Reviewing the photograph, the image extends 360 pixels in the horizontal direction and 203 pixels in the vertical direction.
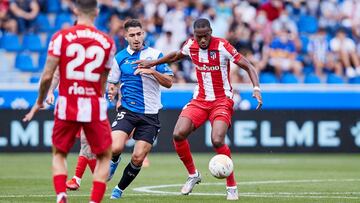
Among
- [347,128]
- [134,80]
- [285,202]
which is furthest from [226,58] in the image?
[347,128]

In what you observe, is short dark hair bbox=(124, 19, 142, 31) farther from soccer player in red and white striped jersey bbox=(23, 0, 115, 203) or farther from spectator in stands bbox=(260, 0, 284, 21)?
spectator in stands bbox=(260, 0, 284, 21)

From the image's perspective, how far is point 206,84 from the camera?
12992 millimetres

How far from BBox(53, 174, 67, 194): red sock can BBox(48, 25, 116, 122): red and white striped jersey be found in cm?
60

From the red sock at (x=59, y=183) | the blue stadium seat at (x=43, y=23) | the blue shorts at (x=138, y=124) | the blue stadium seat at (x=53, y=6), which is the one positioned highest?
the blue stadium seat at (x=53, y=6)

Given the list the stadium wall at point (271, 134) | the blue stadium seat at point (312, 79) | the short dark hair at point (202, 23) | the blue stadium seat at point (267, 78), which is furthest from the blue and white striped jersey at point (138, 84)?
the blue stadium seat at point (312, 79)

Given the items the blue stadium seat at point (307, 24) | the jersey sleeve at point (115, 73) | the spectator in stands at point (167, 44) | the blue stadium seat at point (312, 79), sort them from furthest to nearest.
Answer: the blue stadium seat at point (307, 24)
the blue stadium seat at point (312, 79)
the spectator in stands at point (167, 44)
the jersey sleeve at point (115, 73)

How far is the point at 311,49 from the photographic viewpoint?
26344mm

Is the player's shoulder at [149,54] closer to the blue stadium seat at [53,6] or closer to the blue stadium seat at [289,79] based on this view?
the blue stadium seat at [289,79]

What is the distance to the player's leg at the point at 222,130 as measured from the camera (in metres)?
12.2

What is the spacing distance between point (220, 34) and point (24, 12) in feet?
17.6

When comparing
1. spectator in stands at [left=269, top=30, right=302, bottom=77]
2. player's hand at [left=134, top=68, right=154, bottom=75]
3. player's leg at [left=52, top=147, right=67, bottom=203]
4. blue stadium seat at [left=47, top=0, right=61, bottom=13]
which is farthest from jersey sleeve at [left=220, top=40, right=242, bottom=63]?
blue stadium seat at [left=47, top=0, right=61, bottom=13]

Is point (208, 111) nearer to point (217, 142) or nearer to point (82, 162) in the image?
point (217, 142)

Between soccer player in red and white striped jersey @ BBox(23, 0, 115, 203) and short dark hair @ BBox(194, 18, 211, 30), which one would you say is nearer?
soccer player in red and white striped jersey @ BBox(23, 0, 115, 203)

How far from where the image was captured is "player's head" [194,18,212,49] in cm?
1251
